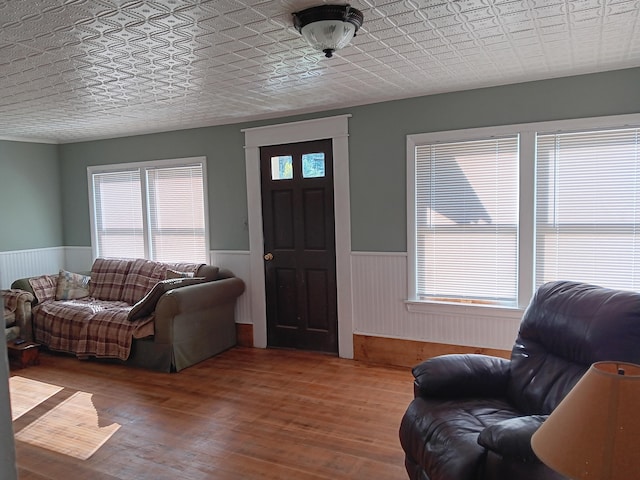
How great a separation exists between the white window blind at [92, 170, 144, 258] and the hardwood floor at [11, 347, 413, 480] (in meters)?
1.59

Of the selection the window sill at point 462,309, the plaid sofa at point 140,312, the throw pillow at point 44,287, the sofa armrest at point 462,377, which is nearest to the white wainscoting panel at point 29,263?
the throw pillow at point 44,287

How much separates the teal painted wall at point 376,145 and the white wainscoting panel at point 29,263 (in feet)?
1.02

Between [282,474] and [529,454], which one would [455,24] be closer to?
[529,454]

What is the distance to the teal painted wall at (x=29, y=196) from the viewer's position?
18.4 feet

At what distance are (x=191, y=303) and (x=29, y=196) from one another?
3113 millimetres

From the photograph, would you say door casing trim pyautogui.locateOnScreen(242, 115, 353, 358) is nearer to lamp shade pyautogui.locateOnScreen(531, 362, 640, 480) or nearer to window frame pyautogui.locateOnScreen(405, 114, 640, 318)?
window frame pyautogui.locateOnScreen(405, 114, 640, 318)

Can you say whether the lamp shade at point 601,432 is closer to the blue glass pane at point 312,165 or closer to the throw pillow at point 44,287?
the blue glass pane at point 312,165

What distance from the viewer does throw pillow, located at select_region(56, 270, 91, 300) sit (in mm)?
5262

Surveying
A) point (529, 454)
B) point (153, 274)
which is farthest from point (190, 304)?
point (529, 454)

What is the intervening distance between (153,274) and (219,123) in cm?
179

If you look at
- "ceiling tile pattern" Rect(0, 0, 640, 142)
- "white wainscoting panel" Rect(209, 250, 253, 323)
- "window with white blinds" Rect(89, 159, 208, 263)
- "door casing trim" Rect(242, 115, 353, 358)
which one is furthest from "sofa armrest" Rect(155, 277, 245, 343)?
"ceiling tile pattern" Rect(0, 0, 640, 142)

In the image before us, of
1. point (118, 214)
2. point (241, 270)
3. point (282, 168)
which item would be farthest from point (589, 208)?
point (118, 214)

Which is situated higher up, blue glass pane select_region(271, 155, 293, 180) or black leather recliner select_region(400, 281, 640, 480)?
blue glass pane select_region(271, 155, 293, 180)

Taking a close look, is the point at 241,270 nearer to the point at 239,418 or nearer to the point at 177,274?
the point at 177,274
